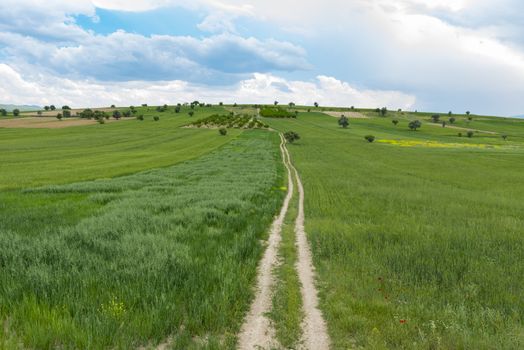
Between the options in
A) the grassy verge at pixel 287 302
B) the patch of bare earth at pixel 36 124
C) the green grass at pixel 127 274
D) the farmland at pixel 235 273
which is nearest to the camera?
the green grass at pixel 127 274

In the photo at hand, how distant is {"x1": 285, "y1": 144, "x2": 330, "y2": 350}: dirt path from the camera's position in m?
6.10

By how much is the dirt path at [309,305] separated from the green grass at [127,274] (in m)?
1.42

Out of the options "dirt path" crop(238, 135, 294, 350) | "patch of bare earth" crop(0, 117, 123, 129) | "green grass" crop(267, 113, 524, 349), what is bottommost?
"dirt path" crop(238, 135, 294, 350)

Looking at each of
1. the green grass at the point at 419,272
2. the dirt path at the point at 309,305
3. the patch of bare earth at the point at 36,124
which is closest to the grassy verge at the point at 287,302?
the dirt path at the point at 309,305

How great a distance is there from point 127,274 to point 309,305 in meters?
4.59

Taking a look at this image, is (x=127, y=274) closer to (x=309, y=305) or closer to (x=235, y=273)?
(x=235, y=273)

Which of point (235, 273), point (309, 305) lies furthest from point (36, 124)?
point (309, 305)

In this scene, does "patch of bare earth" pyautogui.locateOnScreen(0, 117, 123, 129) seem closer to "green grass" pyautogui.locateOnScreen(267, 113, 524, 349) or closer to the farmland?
the farmland

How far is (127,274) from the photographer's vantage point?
25.8 ft

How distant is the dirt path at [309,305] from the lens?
20.0 ft

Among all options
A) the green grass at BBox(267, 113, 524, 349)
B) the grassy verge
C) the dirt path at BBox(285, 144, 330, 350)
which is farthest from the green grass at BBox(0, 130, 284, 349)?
the green grass at BBox(267, 113, 524, 349)

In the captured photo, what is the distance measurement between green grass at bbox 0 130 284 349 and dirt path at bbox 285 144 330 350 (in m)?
1.42

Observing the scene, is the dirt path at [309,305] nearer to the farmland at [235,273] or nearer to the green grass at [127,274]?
the farmland at [235,273]

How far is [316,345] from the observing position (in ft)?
19.6
